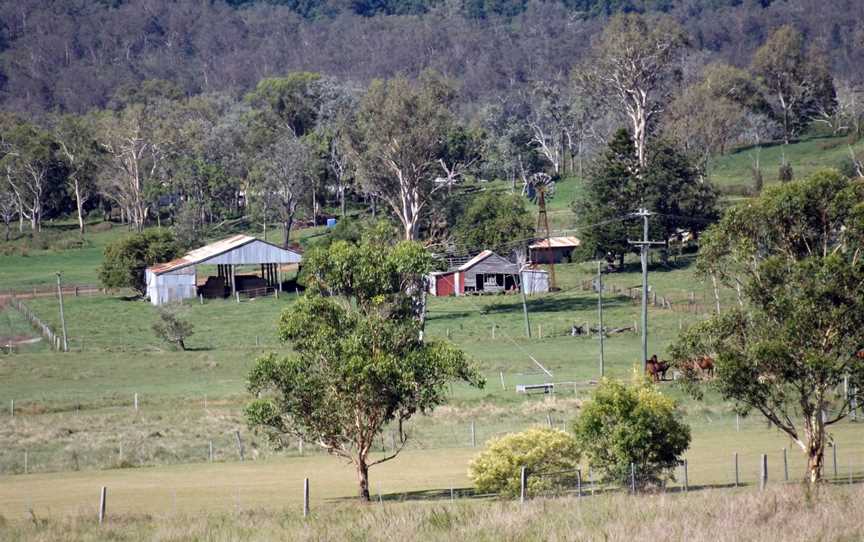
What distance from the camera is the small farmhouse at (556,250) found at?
304 feet

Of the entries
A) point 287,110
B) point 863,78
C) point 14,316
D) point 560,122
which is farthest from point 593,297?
point 863,78

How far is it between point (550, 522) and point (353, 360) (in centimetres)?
1080

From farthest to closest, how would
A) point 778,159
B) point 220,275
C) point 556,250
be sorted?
point 778,159
point 556,250
point 220,275

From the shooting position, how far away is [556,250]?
310 ft

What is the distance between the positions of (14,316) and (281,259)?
18.5 meters

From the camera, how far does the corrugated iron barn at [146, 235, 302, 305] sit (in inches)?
3351

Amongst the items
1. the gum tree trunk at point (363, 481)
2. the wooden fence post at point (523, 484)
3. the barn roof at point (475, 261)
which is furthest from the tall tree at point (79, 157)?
the wooden fence post at point (523, 484)

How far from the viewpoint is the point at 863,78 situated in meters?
168

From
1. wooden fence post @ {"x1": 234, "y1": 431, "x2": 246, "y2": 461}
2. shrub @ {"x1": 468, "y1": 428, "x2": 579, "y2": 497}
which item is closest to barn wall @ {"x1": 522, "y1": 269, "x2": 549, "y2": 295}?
Answer: wooden fence post @ {"x1": 234, "y1": 431, "x2": 246, "y2": 461}

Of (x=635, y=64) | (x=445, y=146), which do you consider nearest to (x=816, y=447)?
(x=635, y=64)

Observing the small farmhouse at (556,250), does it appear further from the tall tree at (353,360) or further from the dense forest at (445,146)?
the tall tree at (353,360)

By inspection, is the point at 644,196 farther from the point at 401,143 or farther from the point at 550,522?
the point at 550,522

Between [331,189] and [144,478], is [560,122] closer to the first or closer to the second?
[331,189]

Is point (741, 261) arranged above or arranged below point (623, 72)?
below
